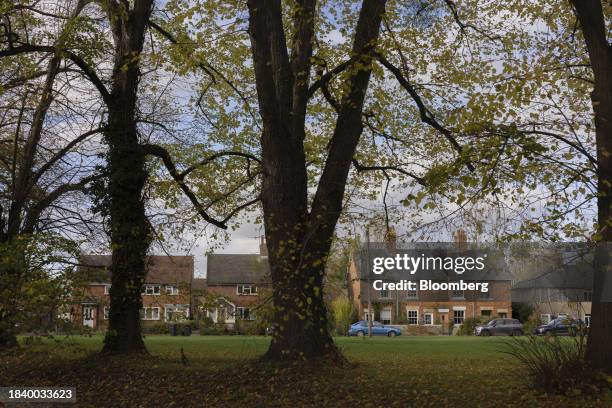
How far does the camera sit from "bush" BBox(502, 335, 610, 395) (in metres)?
9.77

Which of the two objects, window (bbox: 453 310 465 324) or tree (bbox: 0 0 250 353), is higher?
tree (bbox: 0 0 250 353)

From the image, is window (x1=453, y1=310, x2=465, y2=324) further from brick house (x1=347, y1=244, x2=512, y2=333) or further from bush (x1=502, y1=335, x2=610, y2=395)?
bush (x1=502, y1=335, x2=610, y2=395)

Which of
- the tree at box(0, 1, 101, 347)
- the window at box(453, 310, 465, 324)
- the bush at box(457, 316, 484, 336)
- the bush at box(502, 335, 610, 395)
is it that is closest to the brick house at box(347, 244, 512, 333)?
the window at box(453, 310, 465, 324)

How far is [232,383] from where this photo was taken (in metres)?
11.8

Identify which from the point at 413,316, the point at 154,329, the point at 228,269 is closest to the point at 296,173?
the point at 154,329

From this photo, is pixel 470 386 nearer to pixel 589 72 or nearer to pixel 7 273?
pixel 589 72

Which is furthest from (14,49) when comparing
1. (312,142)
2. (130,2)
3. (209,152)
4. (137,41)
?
(312,142)

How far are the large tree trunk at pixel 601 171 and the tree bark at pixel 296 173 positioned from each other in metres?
3.68

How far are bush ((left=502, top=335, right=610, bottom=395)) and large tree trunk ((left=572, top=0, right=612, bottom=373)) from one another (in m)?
0.23

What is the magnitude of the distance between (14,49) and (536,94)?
12.5 metres

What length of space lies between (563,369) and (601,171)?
301cm

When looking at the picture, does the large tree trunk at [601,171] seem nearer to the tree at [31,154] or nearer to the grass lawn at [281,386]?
the grass lawn at [281,386]

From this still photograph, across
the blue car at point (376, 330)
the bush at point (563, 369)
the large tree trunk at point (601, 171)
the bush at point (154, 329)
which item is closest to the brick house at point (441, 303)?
the blue car at point (376, 330)

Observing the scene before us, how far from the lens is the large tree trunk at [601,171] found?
385 inches
